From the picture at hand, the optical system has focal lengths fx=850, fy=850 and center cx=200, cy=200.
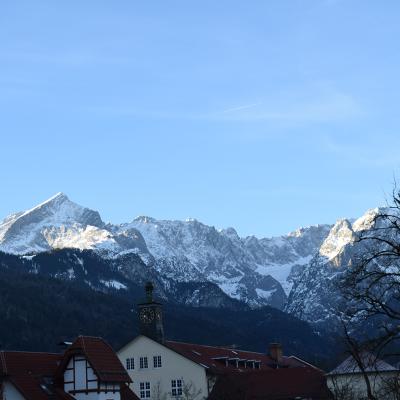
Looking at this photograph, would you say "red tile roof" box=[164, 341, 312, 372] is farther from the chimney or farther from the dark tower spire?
the dark tower spire

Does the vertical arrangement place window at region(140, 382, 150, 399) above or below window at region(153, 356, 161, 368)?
below

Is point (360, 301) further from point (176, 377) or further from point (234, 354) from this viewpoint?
point (234, 354)

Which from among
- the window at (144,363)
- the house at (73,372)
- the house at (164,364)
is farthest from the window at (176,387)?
the house at (73,372)

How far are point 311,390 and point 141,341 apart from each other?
71.5ft

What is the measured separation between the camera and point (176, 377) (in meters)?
92.0

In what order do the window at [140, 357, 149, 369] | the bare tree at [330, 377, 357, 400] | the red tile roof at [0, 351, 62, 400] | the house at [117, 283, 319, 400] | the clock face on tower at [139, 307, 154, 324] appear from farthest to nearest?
the clock face on tower at [139, 307, 154, 324] → the window at [140, 357, 149, 369] → the house at [117, 283, 319, 400] → the red tile roof at [0, 351, 62, 400] → the bare tree at [330, 377, 357, 400]

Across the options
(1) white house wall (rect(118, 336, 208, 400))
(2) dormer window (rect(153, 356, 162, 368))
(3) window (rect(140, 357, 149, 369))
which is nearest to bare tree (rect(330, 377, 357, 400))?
(1) white house wall (rect(118, 336, 208, 400))

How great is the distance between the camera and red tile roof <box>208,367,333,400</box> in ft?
269

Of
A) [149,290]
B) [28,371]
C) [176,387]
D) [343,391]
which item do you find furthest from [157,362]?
[343,391]

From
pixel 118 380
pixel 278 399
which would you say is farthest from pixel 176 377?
pixel 118 380

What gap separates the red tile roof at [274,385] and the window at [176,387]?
15.8 ft

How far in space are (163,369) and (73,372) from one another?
22577mm

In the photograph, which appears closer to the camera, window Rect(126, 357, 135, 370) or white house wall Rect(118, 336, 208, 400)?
white house wall Rect(118, 336, 208, 400)

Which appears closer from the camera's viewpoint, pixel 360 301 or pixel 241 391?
pixel 360 301
